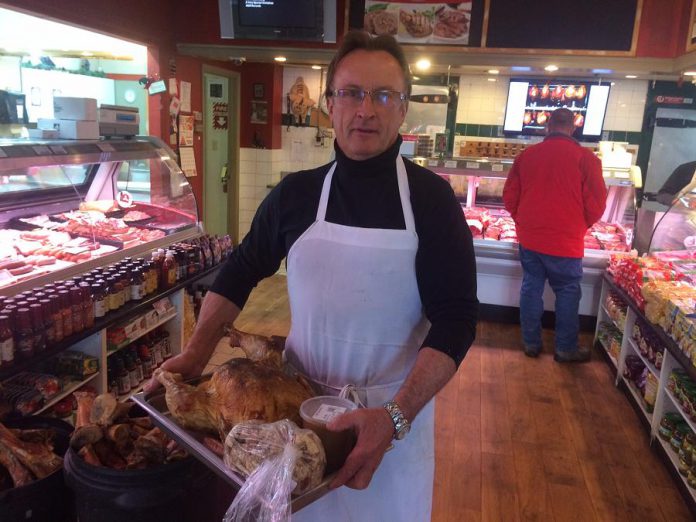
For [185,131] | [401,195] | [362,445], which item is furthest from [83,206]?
[362,445]

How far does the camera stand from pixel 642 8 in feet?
15.8

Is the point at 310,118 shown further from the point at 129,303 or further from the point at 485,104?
the point at 129,303

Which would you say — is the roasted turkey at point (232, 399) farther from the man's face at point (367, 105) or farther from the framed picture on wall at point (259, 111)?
the framed picture on wall at point (259, 111)

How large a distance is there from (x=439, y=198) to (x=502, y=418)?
110 inches

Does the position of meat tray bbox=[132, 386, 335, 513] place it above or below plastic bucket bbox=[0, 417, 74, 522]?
above

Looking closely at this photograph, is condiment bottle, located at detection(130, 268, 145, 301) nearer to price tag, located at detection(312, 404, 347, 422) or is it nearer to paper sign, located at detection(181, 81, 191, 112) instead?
price tag, located at detection(312, 404, 347, 422)

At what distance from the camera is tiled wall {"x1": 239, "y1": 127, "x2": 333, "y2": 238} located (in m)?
8.14

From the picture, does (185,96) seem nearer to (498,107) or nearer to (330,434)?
(498,107)

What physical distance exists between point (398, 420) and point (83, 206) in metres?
3.30

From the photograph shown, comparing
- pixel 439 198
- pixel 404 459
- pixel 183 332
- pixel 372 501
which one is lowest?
pixel 183 332

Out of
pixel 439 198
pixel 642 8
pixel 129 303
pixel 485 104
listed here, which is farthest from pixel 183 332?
pixel 485 104

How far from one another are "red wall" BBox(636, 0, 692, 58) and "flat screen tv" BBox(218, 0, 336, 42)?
102 inches

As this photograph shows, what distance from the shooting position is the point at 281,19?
5289mm

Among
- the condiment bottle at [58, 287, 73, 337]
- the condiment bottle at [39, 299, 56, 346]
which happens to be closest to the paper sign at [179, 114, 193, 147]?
the condiment bottle at [58, 287, 73, 337]
